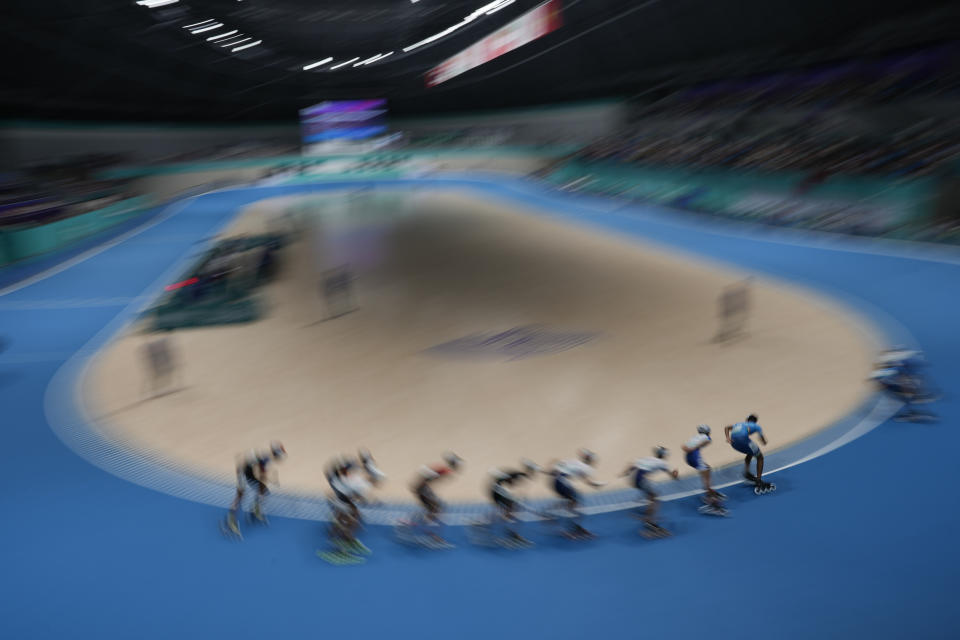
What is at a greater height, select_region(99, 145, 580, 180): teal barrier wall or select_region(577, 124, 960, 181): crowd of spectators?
select_region(99, 145, 580, 180): teal barrier wall

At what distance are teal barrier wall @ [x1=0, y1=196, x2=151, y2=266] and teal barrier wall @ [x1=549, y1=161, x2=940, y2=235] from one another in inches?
797

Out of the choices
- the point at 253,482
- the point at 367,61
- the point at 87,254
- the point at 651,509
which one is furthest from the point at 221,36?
the point at 651,509

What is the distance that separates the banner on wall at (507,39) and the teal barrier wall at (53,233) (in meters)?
20.2

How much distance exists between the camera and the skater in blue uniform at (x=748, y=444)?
6.45 m

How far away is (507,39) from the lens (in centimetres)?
3678

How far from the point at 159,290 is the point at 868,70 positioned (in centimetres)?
2475

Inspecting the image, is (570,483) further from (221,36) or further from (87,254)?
(221,36)

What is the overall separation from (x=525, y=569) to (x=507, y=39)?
3543 centimetres

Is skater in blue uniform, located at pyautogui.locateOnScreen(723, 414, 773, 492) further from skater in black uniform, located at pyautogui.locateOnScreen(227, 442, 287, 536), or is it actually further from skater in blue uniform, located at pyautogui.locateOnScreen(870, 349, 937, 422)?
skater in black uniform, located at pyautogui.locateOnScreen(227, 442, 287, 536)

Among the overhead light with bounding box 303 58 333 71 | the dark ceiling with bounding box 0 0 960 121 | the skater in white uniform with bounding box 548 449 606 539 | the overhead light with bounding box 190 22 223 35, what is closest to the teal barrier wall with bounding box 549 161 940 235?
the dark ceiling with bounding box 0 0 960 121

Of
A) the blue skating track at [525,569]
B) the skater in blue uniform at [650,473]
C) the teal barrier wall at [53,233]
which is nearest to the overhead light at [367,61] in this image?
the teal barrier wall at [53,233]

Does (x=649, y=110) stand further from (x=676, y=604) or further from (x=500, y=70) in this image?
(x=676, y=604)

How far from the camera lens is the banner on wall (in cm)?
3184

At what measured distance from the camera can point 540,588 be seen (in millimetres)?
5449
